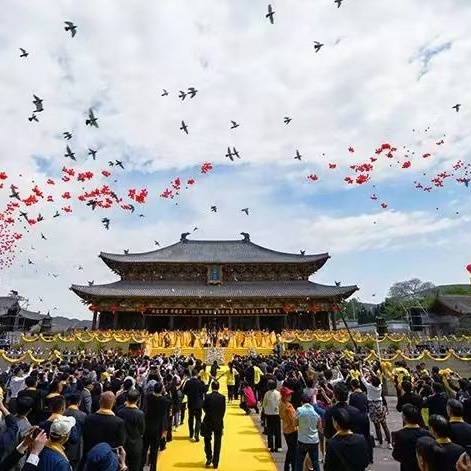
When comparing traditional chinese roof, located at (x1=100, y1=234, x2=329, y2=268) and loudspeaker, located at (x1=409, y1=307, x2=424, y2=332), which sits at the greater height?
traditional chinese roof, located at (x1=100, y1=234, x2=329, y2=268)

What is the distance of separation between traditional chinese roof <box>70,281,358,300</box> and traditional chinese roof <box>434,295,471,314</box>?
20.4m

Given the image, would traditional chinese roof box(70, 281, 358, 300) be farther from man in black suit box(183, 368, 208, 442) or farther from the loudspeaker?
man in black suit box(183, 368, 208, 442)

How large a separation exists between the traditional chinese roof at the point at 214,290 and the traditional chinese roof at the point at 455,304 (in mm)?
20397

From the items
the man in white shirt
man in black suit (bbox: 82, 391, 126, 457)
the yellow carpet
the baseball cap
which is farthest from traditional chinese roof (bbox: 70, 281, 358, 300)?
the baseball cap

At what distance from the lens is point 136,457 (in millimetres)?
5691

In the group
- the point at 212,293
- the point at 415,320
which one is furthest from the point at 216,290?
the point at 415,320

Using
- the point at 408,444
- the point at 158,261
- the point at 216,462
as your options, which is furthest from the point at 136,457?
the point at 158,261

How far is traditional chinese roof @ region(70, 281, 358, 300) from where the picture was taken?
37250mm

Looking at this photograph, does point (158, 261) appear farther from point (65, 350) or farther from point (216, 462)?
point (216, 462)

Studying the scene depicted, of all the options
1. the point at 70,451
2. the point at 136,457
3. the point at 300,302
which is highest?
the point at 300,302

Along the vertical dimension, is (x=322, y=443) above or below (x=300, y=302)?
below

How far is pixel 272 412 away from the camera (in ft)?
28.6

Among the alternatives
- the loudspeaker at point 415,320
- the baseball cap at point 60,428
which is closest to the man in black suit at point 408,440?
the baseball cap at point 60,428

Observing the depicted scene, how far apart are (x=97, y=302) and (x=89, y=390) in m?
32.6
